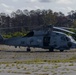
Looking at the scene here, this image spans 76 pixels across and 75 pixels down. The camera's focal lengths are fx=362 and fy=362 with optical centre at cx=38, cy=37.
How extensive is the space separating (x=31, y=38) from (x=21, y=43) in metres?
1.39

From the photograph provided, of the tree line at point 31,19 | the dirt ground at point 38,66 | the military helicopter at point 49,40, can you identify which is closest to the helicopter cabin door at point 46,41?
the military helicopter at point 49,40

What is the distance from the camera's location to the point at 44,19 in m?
123

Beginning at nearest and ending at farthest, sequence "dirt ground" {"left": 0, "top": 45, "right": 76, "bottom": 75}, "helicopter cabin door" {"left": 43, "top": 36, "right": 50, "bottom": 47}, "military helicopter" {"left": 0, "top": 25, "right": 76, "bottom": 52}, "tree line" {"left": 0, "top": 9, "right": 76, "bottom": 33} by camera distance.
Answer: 1. "dirt ground" {"left": 0, "top": 45, "right": 76, "bottom": 75}
2. "military helicopter" {"left": 0, "top": 25, "right": 76, "bottom": 52}
3. "helicopter cabin door" {"left": 43, "top": 36, "right": 50, "bottom": 47}
4. "tree line" {"left": 0, "top": 9, "right": 76, "bottom": 33}

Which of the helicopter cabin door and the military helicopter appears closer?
the military helicopter

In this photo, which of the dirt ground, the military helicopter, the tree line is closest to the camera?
the dirt ground

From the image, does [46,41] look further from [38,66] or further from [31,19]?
[31,19]

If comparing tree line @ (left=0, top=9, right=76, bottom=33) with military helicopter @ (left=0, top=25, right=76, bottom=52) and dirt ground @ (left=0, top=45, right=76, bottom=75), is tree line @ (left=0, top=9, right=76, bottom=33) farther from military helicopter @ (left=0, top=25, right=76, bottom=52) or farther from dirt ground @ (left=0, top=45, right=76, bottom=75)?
dirt ground @ (left=0, top=45, right=76, bottom=75)

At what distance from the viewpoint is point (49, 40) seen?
40219 millimetres

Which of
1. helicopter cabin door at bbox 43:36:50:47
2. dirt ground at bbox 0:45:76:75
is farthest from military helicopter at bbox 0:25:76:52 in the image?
dirt ground at bbox 0:45:76:75

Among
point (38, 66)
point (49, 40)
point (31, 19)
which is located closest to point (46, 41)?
point (49, 40)

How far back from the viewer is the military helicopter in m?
39.5

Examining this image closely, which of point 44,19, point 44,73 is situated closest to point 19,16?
point 44,19

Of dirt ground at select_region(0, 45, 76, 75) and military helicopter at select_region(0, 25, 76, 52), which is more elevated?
dirt ground at select_region(0, 45, 76, 75)

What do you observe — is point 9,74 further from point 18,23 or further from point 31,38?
point 18,23
